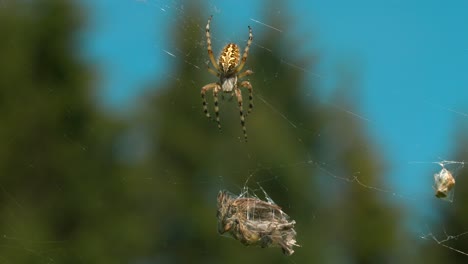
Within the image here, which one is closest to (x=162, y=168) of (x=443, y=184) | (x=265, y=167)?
(x=265, y=167)

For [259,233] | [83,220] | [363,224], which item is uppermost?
[259,233]

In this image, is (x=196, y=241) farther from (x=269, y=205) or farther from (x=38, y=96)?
(x=269, y=205)

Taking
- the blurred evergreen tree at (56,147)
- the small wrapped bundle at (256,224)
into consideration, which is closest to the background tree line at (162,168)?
the blurred evergreen tree at (56,147)

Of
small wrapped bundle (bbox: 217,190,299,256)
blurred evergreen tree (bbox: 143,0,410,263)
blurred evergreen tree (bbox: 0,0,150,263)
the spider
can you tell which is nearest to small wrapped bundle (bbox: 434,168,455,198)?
small wrapped bundle (bbox: 217,190,299,256)

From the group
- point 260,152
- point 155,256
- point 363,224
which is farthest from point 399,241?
point 155,256

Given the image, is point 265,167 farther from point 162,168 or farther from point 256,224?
point 256,224

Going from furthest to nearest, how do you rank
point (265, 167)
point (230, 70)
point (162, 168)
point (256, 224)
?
point (162, 168), point (265, 167), point (230, 70), point (256, 224)

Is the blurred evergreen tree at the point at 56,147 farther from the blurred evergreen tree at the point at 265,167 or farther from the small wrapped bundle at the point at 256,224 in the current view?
the small wrapped bundle at the point at 256,224
